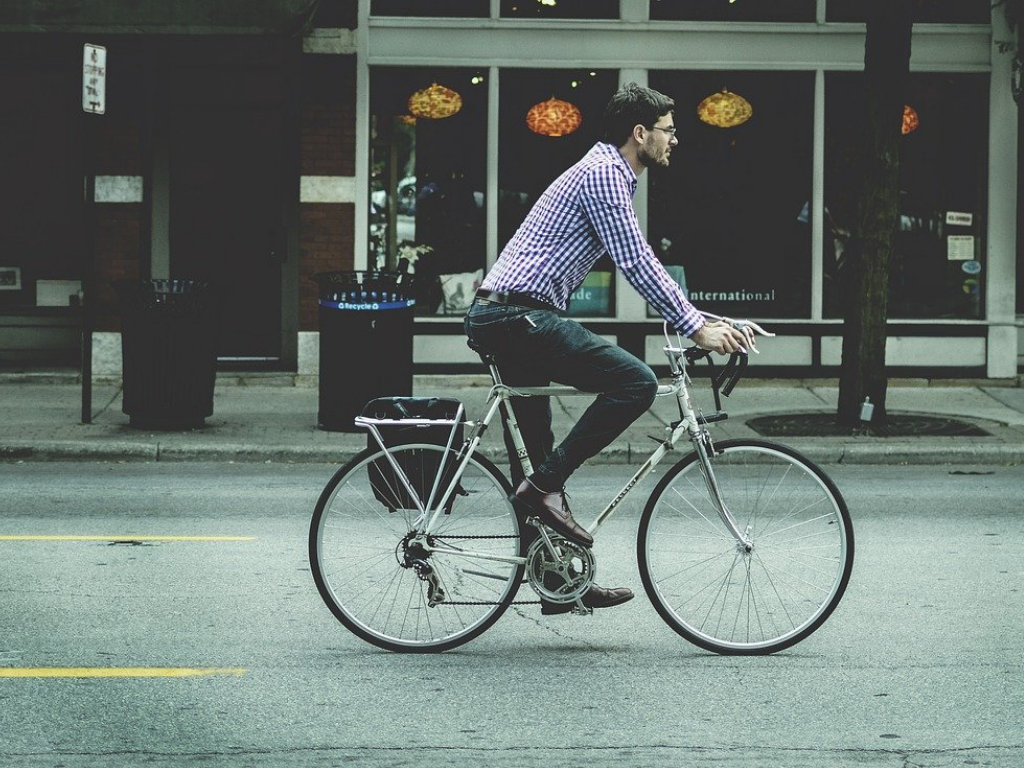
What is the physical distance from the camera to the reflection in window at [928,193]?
15.5 m

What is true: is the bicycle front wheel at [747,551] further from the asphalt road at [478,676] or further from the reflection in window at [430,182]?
the reflection in window at [430,182]

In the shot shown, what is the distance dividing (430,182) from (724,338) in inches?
399

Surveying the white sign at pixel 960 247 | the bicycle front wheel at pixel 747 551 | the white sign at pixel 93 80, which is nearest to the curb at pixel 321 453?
the white sign at pixel 93 80

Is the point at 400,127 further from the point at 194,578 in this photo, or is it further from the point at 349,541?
the point at 349,541

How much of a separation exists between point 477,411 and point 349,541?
775 centimetres

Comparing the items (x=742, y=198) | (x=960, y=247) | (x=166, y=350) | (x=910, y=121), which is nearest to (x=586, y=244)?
(x=166, y=350)

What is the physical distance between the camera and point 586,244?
19.0 ft

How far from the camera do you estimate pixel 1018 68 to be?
15.2m

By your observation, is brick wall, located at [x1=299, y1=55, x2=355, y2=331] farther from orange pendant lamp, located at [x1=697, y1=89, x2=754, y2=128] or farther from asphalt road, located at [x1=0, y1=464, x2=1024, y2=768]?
asphalt road, located at [x1=0, y1=464, x2=1024, y2=768]

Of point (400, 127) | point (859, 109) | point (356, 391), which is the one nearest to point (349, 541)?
point (356, 391)

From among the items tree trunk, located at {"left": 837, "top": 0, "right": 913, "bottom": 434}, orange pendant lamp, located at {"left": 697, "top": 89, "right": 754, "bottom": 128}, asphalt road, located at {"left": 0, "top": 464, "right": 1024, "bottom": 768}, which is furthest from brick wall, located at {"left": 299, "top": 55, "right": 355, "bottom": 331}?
asphalt road, located at {"left": 0, "top": 464, "right": 1024, "bottom": 768}

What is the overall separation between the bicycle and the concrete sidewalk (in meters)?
5.45

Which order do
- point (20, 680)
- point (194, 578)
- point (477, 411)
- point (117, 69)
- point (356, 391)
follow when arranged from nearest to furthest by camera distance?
point (20, 680), point (194, 578), point (356, 391), point (477, 411), point (117, 69)

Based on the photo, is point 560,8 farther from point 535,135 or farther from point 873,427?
point 873,427
